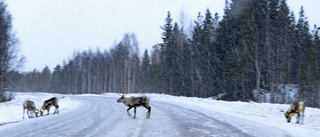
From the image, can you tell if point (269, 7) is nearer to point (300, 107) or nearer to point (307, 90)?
point (307, 90)

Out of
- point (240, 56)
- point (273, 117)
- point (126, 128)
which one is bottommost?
point (273, 117)

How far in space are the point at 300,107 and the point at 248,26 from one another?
2217 centimetres

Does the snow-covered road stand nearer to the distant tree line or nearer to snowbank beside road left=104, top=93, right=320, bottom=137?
snowbank beside road left=104, top=93, right=320, bottom=137

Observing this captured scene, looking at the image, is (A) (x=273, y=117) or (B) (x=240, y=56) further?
(B) (x=240, y=56)

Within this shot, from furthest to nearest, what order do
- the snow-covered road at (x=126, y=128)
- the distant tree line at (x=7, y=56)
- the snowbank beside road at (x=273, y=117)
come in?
the distant tree line at (x=7, y=56), the snowbank beside road at (x=273, y=117), the snow-covered road at (x=126, y=128)

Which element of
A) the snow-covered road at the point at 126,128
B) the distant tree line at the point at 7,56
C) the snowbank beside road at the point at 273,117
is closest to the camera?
the snow-covered road at the point at 126,128

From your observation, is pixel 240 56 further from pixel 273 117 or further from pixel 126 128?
pixel 126 128

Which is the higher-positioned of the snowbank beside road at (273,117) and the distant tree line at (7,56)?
the distant tree line at (7,56)

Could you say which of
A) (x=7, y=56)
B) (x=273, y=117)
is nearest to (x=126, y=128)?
(x=273, y=117)

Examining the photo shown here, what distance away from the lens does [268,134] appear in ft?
22.2

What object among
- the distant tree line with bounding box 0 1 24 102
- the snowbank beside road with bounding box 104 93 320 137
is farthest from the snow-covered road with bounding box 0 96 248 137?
the distant tree line with bounding box 0 1 24 102

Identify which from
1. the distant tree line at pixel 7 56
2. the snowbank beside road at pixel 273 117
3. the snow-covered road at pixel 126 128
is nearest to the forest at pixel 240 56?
the distant tree line at pixel 7 56

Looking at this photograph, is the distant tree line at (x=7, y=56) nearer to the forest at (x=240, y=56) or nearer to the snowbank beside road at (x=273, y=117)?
the forest at (x=240, y=56)

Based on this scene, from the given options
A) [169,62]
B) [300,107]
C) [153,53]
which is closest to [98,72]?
[153,53]
